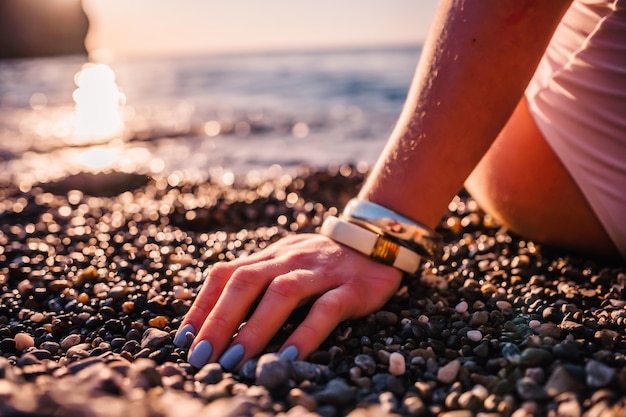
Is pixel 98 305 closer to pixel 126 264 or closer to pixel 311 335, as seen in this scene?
pixel 126 264

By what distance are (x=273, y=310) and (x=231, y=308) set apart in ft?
0.49

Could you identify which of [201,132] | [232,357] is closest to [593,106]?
[232,357]

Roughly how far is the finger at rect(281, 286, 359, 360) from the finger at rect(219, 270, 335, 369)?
0.06 m

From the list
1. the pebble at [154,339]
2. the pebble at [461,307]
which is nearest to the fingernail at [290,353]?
the pebble at [154,339]

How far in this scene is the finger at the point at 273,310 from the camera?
5.62 ft

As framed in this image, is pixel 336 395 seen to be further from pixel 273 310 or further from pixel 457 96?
pixel 457 96

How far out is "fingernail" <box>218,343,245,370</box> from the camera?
1.69 m

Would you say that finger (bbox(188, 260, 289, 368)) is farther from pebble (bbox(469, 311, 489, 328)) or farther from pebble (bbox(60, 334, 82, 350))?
pebble (bbox(469, 311, 489, 328))

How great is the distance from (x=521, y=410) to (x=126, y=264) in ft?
7.16

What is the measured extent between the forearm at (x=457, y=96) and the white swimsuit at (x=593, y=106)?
1.67ft

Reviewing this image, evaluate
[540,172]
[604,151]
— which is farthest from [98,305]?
[604,151]

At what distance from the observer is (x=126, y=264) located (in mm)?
2832

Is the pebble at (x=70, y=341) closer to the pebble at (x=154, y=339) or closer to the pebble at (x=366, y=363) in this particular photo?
the pebble at (x=154, y=339)

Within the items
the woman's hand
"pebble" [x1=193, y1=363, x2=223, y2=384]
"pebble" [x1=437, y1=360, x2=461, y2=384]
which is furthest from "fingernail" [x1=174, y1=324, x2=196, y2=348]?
"pebble" [x1=437, y1=360, x2=461, y2=384]
